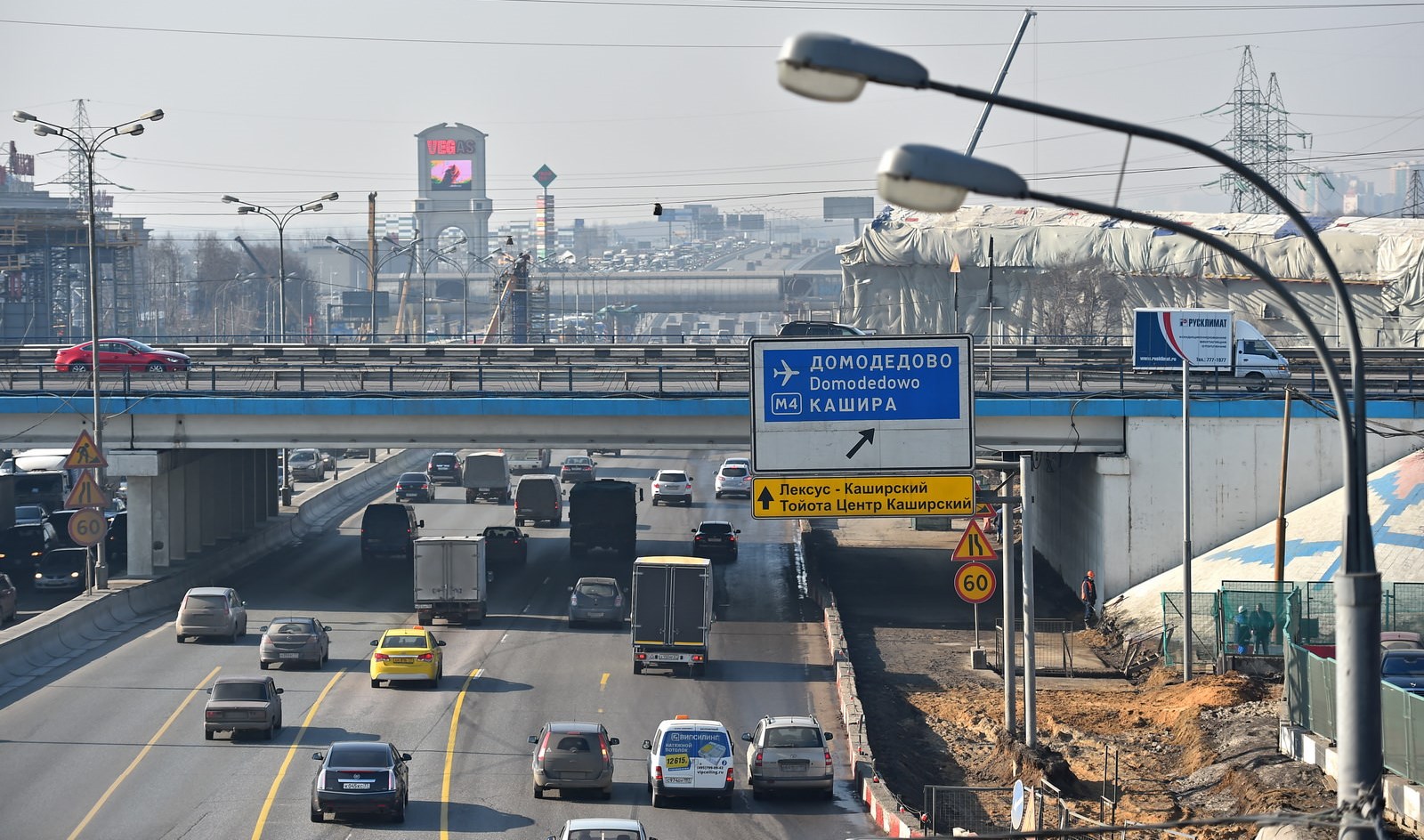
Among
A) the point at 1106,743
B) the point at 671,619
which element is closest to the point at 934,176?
the point at 1106,743

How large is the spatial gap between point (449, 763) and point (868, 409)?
403 inches

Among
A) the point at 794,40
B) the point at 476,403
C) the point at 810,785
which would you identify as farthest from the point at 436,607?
the point at 794,40

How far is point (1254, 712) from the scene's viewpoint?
30.0m

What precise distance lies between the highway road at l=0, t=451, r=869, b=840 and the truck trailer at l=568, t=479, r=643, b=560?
3.30 ft

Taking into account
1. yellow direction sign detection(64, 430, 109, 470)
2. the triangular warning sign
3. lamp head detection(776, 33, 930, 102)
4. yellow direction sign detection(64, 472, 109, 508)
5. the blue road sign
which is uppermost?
lamp head detection(776, 33, 930, 102)

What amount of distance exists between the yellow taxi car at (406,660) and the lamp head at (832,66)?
27.9m

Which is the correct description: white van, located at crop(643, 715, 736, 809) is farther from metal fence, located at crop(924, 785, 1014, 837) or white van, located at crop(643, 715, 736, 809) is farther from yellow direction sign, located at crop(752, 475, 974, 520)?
yellow direction sign, located at crop(752, 475, 974, 520)

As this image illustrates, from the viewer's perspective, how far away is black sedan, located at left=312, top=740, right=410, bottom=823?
75.9ft

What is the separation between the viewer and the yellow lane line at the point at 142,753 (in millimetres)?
23391

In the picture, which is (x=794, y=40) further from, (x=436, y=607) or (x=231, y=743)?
(x=436, y=607)

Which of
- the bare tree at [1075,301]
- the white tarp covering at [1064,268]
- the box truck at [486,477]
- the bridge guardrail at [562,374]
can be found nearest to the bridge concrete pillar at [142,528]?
the bridge guardrail at [562,374]

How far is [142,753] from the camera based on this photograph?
27.8 m

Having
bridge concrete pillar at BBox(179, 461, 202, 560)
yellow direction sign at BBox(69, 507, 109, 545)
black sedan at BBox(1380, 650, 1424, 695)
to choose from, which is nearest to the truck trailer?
bridge concrete pillar at BBox(179, 461, 202, 560)

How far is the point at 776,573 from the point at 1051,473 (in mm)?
9911
